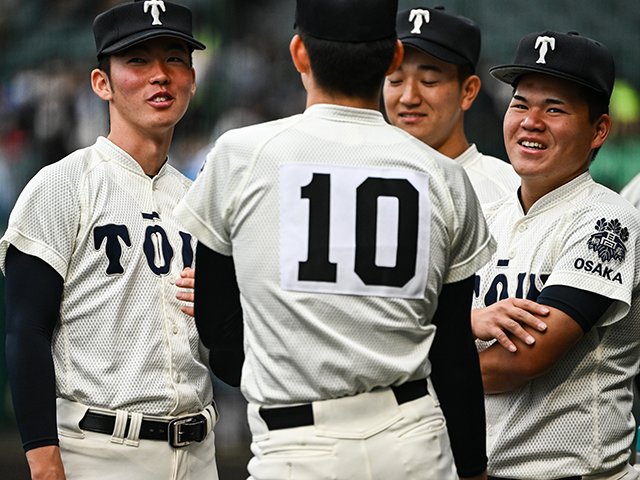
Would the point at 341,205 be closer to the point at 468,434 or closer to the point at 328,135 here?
the point at 328,135

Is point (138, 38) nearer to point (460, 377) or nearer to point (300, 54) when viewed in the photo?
point (300, 54)

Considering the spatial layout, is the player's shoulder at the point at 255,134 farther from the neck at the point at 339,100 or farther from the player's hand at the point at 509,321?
the player's hand at the point at 509,321

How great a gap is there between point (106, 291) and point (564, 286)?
1.32 metres

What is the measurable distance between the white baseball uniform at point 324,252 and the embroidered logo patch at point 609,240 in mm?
759

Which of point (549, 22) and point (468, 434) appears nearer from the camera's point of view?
point (468, 434)

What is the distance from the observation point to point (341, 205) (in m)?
2.75

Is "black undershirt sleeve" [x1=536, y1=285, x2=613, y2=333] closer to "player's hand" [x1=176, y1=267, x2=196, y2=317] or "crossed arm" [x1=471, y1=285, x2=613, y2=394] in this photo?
"crossed arm" [x1=471, y1=285, x2=613, y2=394]

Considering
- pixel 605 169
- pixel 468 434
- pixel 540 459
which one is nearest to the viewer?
pixel 468 434

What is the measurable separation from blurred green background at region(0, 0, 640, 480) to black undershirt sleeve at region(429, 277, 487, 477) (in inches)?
178

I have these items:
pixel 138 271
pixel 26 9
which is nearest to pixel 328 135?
pixel 138 271

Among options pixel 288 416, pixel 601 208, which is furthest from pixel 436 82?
pixel 288 416

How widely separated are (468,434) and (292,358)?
1.90 feet

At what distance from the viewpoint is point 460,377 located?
3.01 meters

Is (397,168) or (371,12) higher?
(371,12)
